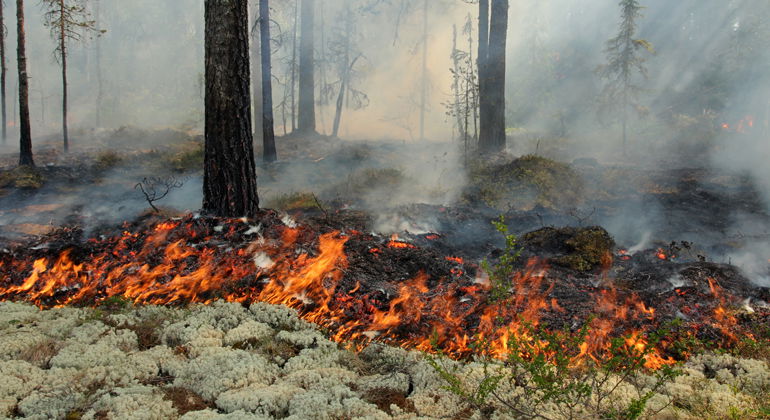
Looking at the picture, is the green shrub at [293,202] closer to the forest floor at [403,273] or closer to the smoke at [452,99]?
the forest floor at [403,273]

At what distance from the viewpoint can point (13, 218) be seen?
8.78 metres

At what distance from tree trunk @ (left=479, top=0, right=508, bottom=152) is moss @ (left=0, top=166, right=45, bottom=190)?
1310 cm

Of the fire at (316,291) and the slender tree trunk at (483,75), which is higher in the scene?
the slender tree trunk at (483,75)

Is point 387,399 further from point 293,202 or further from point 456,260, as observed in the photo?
point 293,202

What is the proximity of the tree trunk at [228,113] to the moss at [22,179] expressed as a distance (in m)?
8.30

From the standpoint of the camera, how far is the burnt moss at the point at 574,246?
21.8ft

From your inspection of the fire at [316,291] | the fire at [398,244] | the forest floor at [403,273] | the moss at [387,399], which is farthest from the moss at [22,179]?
the moss at [387,399]

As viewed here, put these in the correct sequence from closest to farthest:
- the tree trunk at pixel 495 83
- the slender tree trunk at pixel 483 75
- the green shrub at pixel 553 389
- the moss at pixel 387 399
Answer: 1. the green shrub at pixel 553 389
2. the moss at pixel 387 399
3. the tree trunk at pixel 495 83
4. the slender tree trunk at pixel 483 75

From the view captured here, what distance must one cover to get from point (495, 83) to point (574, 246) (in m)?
9.09

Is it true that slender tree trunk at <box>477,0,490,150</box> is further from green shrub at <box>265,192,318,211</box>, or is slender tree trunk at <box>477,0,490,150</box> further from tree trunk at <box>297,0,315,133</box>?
tree trunk at <box>297,0,315,133</box>

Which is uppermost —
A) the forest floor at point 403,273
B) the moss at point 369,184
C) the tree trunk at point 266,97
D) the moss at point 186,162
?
the tree trunk at point 266,97

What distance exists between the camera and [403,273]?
19.7 feet

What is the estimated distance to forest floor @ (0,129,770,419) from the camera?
3361 millimetres

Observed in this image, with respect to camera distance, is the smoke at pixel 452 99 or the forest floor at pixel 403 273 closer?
the forest floor at pixel 403 273
